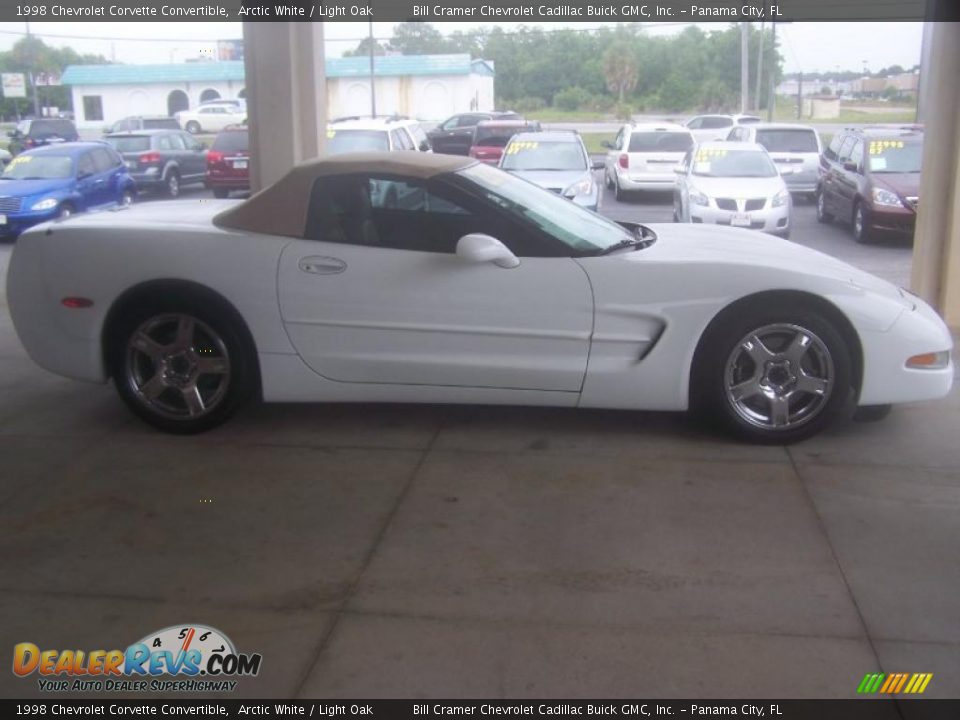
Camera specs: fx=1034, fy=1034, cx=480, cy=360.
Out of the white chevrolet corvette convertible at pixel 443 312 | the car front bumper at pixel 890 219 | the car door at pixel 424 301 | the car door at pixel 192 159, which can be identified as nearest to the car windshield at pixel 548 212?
the white chevrolet corvette convertible at pixel 443 312

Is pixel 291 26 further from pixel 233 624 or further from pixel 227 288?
pixel 233 624

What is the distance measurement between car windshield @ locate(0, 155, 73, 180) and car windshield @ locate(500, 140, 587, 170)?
23.0ft

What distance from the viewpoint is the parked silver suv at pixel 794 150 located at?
19.6m

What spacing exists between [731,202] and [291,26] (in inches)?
298

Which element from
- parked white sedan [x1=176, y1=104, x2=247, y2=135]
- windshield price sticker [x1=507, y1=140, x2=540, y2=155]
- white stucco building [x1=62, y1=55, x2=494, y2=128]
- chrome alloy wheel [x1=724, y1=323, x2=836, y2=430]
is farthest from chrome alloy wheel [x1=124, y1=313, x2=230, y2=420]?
parked white sedan [x1=176, y1=104, x2=247, y2=135]

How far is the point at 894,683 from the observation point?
125 inches

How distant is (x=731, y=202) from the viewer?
14023 millimetres

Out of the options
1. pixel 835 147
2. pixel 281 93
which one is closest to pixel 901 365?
pixel 281 93

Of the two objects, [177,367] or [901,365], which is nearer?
[901,365]

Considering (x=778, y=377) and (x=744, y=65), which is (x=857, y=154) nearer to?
(x=778, y=377)

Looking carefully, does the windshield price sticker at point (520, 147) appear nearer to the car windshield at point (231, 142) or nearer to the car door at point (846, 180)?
the car door at point (846, 180)

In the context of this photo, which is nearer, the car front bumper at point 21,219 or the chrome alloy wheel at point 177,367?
the chrome alloy wheel at point 177,367

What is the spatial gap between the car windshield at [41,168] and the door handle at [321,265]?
41.0ft

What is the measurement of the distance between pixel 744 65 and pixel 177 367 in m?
26.0
